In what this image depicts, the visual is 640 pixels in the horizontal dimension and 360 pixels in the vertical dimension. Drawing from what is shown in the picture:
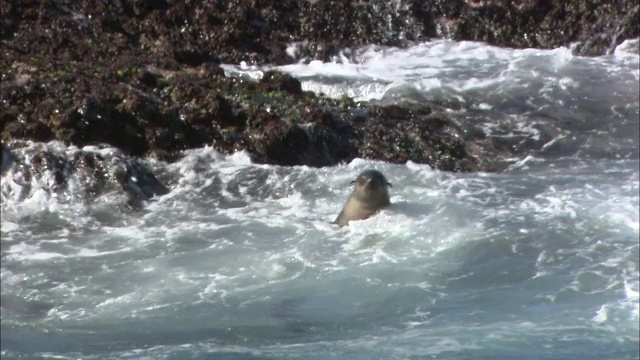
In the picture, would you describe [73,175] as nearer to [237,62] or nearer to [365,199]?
[365,199]

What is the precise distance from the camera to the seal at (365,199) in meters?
10.9

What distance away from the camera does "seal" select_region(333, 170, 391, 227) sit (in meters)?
10.9

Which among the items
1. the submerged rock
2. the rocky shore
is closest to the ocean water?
the submerged rock

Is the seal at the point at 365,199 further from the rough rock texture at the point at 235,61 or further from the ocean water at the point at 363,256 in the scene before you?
the rough rock texture at the point at 235,61

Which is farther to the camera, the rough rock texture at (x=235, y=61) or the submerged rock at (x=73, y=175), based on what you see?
the rough rock texture at (x=235, y=61)

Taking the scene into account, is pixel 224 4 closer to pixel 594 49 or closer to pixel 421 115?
pixel 421 115

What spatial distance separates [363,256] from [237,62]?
6015 millimetres

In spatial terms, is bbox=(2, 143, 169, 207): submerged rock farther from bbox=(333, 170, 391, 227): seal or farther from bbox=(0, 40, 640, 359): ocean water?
bbox=(333, 170, 391, 227): seal

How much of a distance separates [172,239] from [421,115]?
4.05 m

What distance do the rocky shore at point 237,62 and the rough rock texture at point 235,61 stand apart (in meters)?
0.02

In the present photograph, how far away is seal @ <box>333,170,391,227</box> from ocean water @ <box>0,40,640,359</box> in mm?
115

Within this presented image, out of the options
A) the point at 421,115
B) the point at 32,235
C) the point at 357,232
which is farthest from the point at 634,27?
the point at 32,235

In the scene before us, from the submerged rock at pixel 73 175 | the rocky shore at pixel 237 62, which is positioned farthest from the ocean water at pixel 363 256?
the rocky shore at pixel 237 62

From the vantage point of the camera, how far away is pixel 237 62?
15.4 metres
